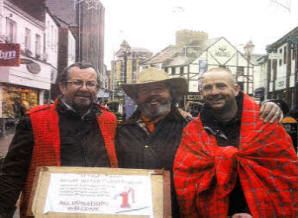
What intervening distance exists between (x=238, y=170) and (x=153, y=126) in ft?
2.53

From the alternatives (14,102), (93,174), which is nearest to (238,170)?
(93,174)

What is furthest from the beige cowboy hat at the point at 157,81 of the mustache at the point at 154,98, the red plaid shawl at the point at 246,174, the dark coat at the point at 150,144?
the red plaid shawl at the point at 246,174

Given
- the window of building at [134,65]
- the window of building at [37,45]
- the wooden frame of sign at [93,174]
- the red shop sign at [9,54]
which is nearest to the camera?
the wooden frame of sign at [93,174]

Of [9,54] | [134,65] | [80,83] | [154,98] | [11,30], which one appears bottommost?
[154,98]

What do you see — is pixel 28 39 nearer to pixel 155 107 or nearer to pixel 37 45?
pixel 37 45

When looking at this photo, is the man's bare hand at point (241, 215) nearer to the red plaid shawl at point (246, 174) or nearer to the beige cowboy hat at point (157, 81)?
the red plaid shawl at point (246, 174)

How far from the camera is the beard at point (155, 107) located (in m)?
2.42

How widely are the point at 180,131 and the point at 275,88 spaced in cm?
1250

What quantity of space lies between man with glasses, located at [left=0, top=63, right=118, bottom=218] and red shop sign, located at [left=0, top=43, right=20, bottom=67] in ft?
11.0

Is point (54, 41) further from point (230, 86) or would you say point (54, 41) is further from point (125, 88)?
point (230, 86)

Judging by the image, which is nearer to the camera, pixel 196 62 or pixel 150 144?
pixel 150 144

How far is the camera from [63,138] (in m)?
2.20

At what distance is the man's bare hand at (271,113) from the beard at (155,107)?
758 millimetres

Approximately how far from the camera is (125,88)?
2682 mm
